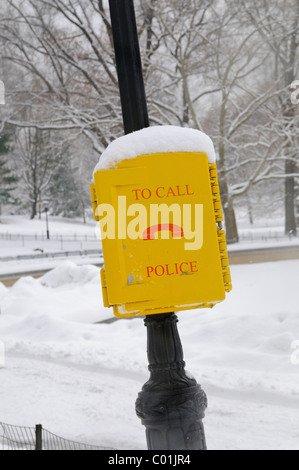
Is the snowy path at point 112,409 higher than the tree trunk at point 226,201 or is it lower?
lower

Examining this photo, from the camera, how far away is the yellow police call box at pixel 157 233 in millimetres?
2189

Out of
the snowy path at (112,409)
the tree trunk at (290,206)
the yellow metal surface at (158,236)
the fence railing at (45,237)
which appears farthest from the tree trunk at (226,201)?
the fence railing at (45,237)

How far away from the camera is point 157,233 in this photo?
221 cm

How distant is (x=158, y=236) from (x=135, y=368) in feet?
16.8

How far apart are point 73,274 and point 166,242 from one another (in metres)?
12.7

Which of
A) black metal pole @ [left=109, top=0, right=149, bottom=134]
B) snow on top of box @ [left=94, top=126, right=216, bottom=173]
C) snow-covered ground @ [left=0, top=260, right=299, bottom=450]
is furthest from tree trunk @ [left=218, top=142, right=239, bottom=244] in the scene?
snow on top of box @ [left=94, top=126, right=216, bottom=173]

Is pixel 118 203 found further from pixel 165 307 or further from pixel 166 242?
pixel 165 307

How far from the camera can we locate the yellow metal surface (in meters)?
2.19

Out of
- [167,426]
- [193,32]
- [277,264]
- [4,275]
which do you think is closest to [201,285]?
[167,426]

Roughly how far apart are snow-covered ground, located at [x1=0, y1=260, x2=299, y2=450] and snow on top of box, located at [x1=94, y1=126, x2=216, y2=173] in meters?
3.17
